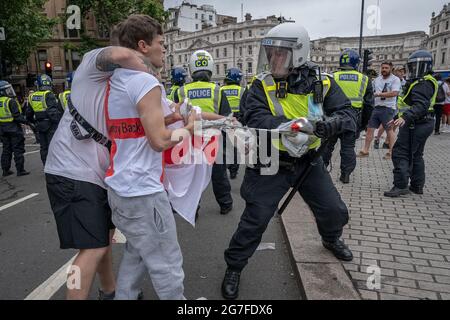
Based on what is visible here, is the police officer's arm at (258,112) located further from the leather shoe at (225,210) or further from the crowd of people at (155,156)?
the leather shoe at (225,210)

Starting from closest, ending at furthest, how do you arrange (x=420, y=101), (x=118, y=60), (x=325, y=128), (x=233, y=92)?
1. (x=118, y=60)
2. (x=325, y=128)
3. (x=420, y=101)
4. (x=233, y=92)

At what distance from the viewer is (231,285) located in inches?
109

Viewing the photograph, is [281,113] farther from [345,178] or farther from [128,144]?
[345,178]

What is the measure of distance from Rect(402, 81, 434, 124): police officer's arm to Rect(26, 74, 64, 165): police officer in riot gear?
274 inches

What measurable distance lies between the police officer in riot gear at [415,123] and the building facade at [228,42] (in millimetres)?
84902

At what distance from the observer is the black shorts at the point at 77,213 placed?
6.75 feet

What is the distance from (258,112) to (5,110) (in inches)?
282

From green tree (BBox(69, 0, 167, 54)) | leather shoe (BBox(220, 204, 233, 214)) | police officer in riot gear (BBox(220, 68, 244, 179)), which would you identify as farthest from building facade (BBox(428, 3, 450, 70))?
leather shoe (BBox(220, 204, 233, 214))

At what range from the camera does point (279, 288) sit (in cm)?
288

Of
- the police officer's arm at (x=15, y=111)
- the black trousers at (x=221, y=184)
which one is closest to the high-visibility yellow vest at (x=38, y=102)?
the police officer's arm at (x=15, y=111)

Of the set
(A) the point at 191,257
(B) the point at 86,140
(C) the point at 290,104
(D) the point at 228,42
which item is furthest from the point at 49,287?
(D) the point at 228,42

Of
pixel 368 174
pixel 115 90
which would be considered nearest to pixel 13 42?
pixel 368 174

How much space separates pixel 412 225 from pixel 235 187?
122 inches

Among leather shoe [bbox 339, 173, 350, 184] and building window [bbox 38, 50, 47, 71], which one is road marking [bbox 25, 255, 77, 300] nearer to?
leather shoe [bbox 339, 173, 350, 184]
